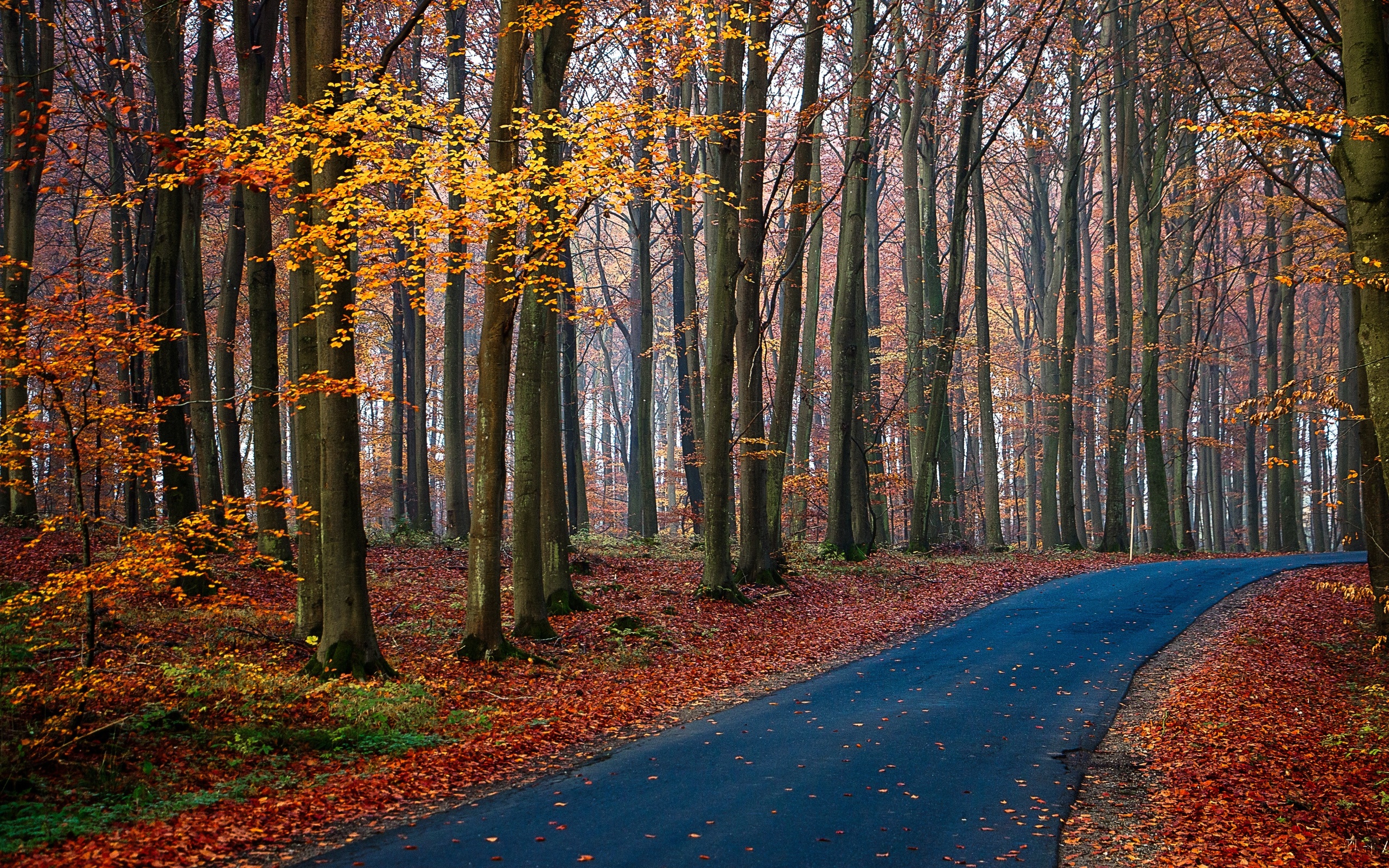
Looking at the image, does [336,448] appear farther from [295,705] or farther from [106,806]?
[106,806]

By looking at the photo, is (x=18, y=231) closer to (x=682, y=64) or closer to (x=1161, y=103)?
(x=682, y=64)

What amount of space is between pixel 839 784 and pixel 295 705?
14.8 ft

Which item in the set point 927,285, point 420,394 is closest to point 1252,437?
point 927,285

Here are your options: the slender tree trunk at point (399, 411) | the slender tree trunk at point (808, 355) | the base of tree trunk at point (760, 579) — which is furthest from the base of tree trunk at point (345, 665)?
the slender tree trunk at point (808, 355)

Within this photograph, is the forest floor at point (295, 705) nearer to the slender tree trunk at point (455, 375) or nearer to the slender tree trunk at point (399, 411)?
the slender tree trunk at point (455, 375)

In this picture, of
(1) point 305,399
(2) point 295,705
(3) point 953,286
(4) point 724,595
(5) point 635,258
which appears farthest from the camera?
(5) point 635,258

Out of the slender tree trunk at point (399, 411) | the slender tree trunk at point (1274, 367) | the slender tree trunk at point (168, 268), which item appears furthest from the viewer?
the slender tree trunk at point (1274, 367)

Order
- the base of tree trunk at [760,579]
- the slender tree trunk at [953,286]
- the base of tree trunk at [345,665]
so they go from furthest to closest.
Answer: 1. the slender tree trunk at [953,286]
2. the base of tree trunk at [760,579]
3. the base of tree trunk at [345,665]

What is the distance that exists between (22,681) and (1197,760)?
8.92 meters

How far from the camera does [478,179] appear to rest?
351 inches

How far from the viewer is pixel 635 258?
108ft

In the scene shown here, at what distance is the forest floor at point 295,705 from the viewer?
5.53 m

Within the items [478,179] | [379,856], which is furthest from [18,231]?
[379,856]

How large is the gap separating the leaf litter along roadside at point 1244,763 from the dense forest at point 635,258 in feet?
5.39
